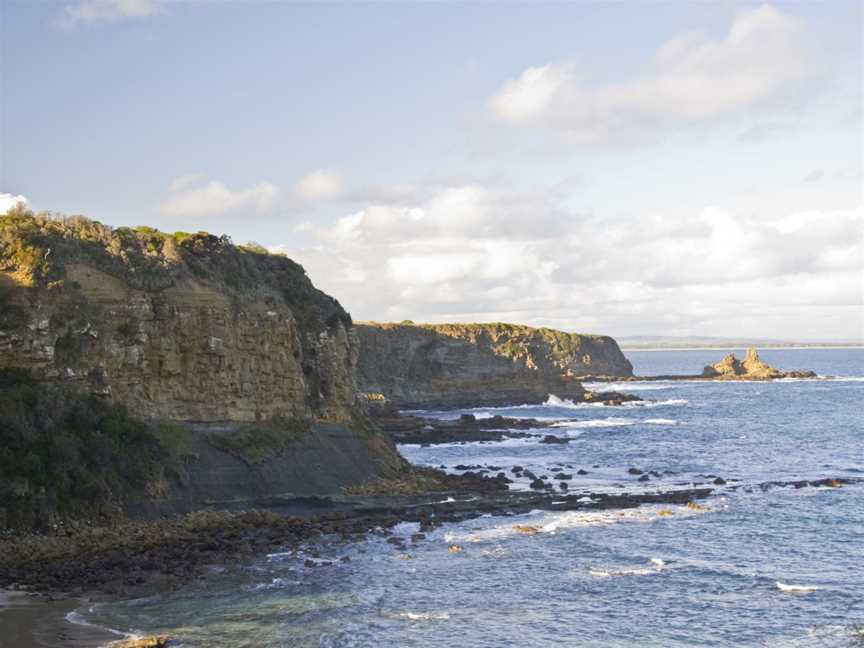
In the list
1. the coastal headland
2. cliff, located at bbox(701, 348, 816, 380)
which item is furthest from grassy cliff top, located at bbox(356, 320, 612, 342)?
the coastal headland

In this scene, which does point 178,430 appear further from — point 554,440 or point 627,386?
point 627,386

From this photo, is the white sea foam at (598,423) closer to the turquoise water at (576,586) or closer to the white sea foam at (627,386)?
the turquoise water at (576,586)

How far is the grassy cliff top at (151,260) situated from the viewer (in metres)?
45.7

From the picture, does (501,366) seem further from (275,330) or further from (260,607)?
(260,607)

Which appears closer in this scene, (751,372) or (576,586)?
(576,586)

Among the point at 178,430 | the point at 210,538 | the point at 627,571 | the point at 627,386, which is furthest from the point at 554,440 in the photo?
the point at 627,386

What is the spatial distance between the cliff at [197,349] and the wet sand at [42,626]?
12432 mm

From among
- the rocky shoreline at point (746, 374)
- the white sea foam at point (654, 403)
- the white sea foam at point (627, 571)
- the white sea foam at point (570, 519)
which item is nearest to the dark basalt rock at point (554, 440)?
the white sea foam at point (570, 519)

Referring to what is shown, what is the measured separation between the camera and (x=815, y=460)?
70750 mm

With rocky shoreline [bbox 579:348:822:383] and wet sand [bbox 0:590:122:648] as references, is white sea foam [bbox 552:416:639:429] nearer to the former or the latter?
wet sand [bbox 0:590:122:648]

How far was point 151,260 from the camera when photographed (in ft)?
166

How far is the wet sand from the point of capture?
86.7 ft

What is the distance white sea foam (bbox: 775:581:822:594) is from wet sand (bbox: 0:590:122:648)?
22.8m

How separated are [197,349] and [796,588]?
104ft
